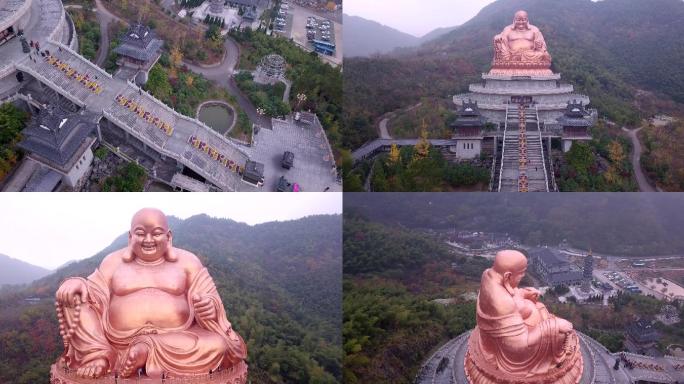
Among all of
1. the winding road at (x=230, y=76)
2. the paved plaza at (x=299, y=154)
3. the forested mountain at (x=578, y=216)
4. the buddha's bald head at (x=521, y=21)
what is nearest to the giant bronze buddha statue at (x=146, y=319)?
the paved plaza at (x=299, y=154)

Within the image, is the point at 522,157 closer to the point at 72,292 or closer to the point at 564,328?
the point at 564,328

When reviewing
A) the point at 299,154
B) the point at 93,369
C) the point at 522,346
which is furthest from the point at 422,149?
the point at 93,369

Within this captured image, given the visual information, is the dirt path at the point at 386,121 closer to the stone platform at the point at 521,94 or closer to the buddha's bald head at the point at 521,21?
the stone platform at the point at 521,94

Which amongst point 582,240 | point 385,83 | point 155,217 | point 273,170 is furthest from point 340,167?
point 155,217

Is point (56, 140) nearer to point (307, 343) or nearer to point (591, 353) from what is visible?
point (307, 343)

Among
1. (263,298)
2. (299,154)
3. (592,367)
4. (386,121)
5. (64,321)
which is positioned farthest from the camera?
(386,121)

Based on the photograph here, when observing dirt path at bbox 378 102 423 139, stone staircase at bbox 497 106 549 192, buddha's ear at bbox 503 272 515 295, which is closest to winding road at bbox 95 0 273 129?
dirt path at bbox 378 102 423 139
